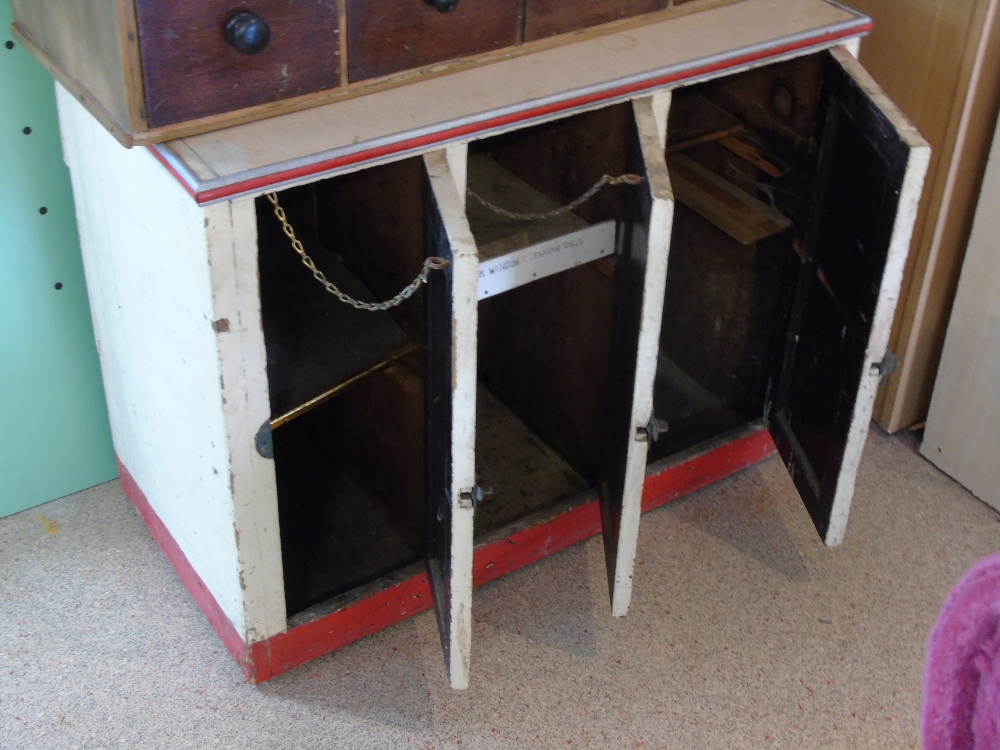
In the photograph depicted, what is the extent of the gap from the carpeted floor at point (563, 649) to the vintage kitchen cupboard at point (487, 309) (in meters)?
0.08

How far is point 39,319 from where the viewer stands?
2.25 meters

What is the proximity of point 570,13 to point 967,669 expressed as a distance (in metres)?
1.29

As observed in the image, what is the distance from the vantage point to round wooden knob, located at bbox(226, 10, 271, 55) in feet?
5.06

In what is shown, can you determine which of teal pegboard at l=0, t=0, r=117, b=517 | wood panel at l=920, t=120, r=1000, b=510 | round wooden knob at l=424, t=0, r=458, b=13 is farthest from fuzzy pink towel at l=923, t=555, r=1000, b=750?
teal pegboard at l=0, t=0, r=117, b=517

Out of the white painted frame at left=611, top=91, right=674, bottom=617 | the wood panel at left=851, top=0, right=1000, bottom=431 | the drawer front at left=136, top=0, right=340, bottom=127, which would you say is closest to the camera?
the drawer front at left=136, top=0, right=340, bottom=127

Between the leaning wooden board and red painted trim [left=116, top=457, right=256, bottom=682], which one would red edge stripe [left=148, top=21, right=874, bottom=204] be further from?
red painted trim [left=116, top=457, right=256, bottom=682]

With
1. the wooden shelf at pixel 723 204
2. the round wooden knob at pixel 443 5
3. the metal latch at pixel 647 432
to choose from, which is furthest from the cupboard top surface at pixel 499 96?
the metal latch at pixel 647 432

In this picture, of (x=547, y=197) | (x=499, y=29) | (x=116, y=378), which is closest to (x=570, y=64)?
(x=499, y=29)

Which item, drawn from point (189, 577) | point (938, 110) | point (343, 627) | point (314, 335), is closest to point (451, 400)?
point (314, 335)

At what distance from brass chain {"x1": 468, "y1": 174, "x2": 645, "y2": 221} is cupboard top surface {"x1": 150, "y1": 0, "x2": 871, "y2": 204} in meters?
0.13

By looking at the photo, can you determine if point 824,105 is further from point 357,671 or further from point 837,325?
point 357,671

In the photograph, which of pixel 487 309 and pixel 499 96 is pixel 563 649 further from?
pixel 499 96

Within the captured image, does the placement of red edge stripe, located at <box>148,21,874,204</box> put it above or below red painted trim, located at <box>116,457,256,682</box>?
above

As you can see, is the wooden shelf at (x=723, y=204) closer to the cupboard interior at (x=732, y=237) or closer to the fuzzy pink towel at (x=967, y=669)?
the cupboard interior at (x=732, y=237)
